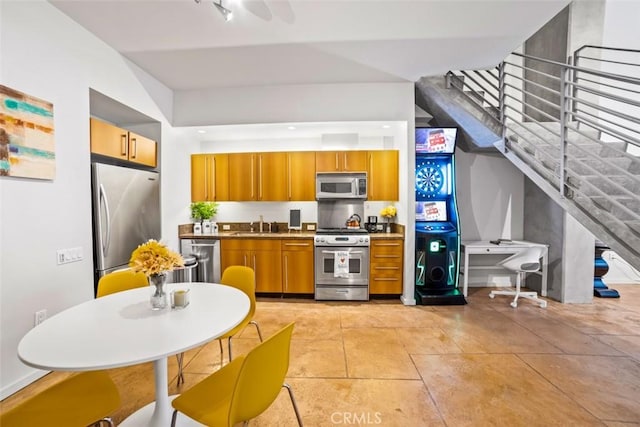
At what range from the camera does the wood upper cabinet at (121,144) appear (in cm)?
265

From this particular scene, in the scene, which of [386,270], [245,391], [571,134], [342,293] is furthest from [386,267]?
[571,134]

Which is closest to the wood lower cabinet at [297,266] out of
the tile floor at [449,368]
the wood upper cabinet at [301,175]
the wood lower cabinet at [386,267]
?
the tile floor at [449,368]

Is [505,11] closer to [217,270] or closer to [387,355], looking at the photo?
[387,355]

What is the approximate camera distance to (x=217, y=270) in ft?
13.2

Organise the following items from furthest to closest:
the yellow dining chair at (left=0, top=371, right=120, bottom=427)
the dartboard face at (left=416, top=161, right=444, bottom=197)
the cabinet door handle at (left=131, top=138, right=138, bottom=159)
A: the dartboard face at (left=416, top=161, right=444, bottom=197) → the cabinet door handle at (left=131, top=138, right=138, bottom=159) → the yellow dining chair at (left=0, top=371, right=120, bottom=427)

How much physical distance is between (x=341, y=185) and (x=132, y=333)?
10.8ft

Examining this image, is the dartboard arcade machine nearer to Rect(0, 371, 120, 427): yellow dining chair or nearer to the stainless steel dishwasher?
the stainless steel dishwasher

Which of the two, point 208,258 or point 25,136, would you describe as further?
point 208,258

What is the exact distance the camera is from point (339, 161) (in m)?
4.18

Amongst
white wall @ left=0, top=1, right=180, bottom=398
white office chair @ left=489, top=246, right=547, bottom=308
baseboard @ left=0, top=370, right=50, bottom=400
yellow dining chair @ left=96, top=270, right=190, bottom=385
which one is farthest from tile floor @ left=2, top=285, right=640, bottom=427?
yellow dining chair @ left=96, top=270, right=190, bottom=385

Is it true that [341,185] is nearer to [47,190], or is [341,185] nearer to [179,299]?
[179,299]

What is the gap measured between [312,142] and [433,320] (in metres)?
3.25

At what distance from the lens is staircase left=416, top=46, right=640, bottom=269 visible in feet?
7.19

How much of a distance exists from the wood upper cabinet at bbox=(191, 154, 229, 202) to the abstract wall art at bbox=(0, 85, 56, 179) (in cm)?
215
